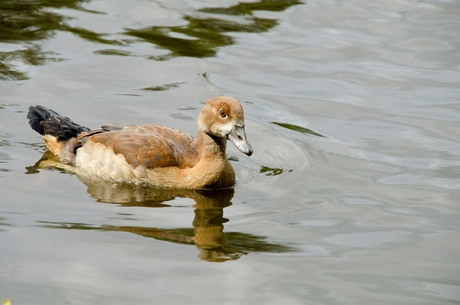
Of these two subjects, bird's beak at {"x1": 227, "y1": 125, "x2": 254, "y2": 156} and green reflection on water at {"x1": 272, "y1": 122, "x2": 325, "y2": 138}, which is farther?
green reflection on water at {"x1": 272, "y1": 122, "x2": 325, "y2": 138}

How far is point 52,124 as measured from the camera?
10.5 m

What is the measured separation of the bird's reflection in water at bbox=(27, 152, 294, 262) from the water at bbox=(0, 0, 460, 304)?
3cm

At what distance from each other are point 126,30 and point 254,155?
5898mm

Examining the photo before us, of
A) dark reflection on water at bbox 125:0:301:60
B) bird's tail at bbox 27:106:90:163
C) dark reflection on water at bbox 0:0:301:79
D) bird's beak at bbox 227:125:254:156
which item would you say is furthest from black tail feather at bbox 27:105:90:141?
dark reflection on water at bbox 125:0:301:60

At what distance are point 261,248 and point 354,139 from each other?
3947 mm

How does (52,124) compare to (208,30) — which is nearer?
(52,124)

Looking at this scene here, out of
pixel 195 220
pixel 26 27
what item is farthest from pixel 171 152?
pixel 26 27

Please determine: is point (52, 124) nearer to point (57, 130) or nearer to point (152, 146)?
point (57, 130)

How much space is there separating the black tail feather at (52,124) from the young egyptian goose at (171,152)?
0.46m

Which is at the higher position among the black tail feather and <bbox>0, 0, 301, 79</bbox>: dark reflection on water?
<bbox>0, 0, 301, 79</bbox>: dark reflection on water

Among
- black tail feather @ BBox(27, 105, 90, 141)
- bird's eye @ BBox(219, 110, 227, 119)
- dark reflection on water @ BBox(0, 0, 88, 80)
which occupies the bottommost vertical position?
black tail feather @ BBox(27, 105, 90, 141)

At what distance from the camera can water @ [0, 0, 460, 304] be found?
6914 mm

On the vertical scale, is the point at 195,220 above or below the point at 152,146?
below

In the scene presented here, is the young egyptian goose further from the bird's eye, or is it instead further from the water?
the water
